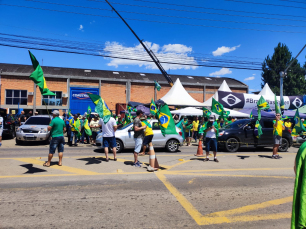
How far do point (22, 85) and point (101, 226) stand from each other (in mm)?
32822

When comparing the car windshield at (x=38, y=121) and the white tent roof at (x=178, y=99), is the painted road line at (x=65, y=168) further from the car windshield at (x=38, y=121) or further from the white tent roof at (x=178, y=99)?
the white tent roof at (x=178, y=99)

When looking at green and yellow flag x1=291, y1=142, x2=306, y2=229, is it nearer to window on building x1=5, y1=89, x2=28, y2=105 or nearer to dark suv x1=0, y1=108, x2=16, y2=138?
dark suv x1=0, y1=108, x2=16, y2=138

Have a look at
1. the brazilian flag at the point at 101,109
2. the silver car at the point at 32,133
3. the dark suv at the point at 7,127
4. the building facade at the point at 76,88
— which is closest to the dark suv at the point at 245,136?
the brazilian flag at the point at 101,109

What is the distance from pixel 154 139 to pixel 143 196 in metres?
6.47

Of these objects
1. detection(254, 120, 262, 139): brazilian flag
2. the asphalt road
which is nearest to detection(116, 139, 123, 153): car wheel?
the asphalt road

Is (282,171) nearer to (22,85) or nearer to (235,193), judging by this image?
(235,193)

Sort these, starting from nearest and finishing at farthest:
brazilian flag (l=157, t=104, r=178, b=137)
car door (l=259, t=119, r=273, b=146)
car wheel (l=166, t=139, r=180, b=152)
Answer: brazilian flag (l=157, t=104, r=178, b=137) < car wheel (l=166, t=139, r=180, b=152) < car door (l=259, t=119, r=273, b=146)

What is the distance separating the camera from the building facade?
102 feet

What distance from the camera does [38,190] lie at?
204 inches

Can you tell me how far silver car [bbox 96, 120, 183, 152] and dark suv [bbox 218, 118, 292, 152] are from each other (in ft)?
7.21

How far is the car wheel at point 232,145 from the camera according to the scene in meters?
11.6

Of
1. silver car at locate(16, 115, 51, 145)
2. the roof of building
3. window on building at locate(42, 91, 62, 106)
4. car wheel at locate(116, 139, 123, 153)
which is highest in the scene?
the roof of building

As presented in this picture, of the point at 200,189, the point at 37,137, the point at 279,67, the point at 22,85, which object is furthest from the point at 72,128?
the point at 279,67

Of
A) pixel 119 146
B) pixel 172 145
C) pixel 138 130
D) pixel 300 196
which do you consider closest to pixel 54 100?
pixel 119 146
